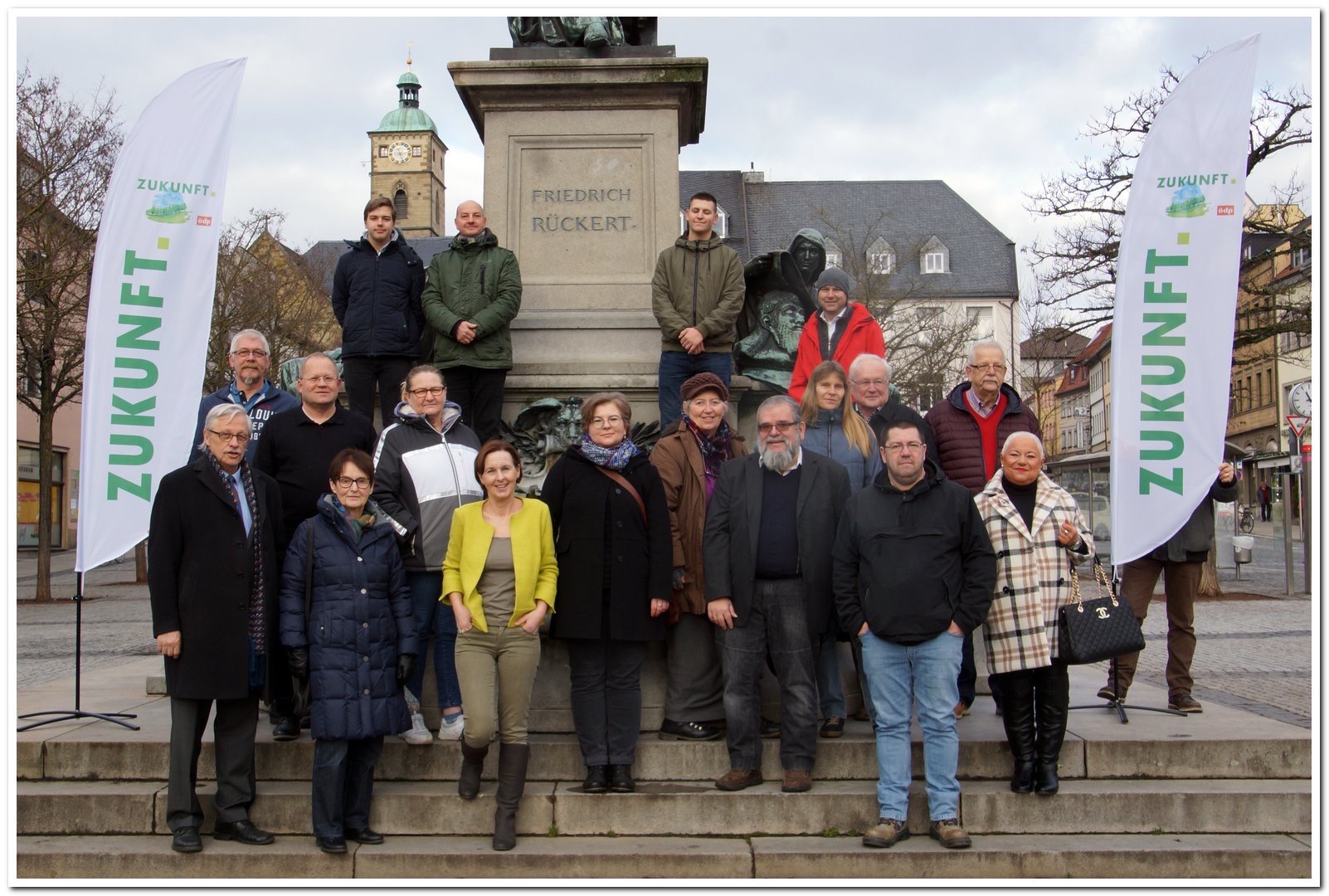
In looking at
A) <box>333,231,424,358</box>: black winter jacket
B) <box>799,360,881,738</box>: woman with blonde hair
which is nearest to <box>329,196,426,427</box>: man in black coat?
<box>333,231,424,358</box>: black winter jacket

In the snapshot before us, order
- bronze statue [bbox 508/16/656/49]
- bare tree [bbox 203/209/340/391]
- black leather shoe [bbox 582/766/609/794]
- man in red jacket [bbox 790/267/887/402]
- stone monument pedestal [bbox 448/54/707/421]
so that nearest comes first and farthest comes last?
black leather shoe [bbox 582/766/609/794] → man in red jacket [bbox 790/267/887/402] → stone monument pedestal [bbox 448/54/707/421] → bronze statue [bbox 508/16/656/49] → bare tree [bbox 203/209/340/391]

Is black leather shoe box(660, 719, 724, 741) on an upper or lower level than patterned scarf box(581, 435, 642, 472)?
lower

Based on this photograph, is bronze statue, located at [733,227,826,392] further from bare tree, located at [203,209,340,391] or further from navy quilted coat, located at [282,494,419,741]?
bare tree, located at [203,209,340,391]

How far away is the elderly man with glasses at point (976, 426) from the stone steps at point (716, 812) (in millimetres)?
956

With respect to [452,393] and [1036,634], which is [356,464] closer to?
[452,393]

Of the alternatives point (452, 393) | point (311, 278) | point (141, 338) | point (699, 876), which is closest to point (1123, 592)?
point (699, 876)

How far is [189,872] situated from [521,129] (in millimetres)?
5136

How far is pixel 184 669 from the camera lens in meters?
4.92

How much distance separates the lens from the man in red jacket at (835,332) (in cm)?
700

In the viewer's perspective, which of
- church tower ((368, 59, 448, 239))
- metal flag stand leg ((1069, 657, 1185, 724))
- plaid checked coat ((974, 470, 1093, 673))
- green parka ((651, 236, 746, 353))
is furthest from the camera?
church tower ((368, 59, 448, 239))

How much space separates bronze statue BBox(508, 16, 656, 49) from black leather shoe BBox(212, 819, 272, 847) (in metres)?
5.45

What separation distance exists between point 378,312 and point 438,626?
2238 mm

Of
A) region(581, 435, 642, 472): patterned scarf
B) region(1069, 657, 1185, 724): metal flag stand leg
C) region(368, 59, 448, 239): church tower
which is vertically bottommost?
region(1069, 657, 1185, 724): metal flag stand leg

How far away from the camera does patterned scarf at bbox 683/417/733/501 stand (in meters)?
5.80
